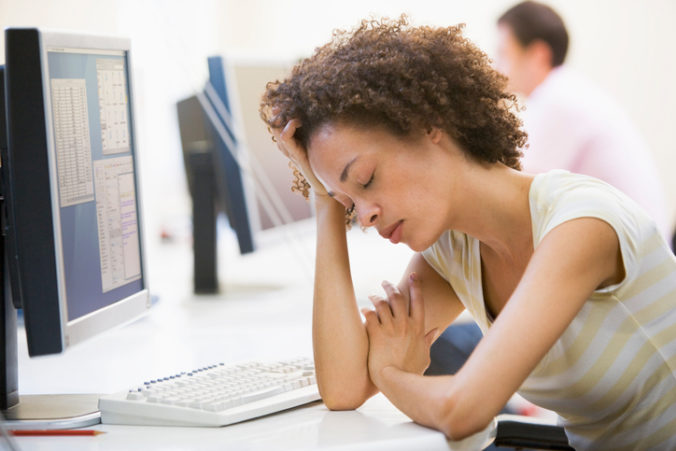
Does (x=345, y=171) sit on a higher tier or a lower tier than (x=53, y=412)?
higher

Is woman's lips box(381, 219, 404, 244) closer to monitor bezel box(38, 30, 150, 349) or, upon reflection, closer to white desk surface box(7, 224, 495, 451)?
white desk surface box(7, 224, 495, 451)

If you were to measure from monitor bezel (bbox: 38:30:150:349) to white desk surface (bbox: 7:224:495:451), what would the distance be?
0.04 meters

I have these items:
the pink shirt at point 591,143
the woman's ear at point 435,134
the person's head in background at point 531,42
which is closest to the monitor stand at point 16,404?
the woman's ear at point 435,134

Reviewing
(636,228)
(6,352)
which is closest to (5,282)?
(6,352)

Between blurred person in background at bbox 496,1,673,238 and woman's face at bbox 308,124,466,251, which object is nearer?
woman's face at bbox 308,124,466,251

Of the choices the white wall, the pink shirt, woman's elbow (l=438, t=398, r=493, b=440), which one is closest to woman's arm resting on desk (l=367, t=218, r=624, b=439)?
woman's elbow (l=438, t=398, r=493, b=440)

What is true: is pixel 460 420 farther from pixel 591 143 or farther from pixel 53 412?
pixel 591 143

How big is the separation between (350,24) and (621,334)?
2546mm

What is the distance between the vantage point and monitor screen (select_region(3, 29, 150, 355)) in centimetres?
92

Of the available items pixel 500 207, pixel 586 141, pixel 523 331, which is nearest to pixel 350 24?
pixel 586 141

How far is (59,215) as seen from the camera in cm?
95

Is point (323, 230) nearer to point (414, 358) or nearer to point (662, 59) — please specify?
point (414, 358)

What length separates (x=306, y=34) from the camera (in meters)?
4.45

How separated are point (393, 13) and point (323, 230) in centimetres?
323
